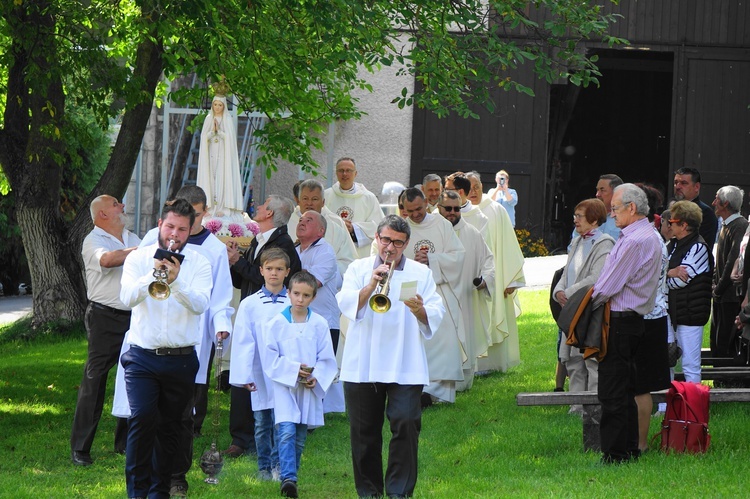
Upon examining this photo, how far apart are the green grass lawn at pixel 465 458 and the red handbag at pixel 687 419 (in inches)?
5.5

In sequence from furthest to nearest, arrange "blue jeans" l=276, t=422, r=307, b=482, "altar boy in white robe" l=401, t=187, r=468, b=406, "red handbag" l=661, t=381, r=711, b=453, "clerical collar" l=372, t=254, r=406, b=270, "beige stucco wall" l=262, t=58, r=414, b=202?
"beige stucco wall" l=262, t=58, r=414, b=202
"altar boy in white robe" l=401, t=187, r=468, b=406
"red handbag" l=661, t=381, r=711, b=453
"blue jeans" l=276, t=422, r=307, b=482
"clerical collar" l=372, t=254, r=406, b=270

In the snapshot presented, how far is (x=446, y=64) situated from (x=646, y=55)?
47.1 feet

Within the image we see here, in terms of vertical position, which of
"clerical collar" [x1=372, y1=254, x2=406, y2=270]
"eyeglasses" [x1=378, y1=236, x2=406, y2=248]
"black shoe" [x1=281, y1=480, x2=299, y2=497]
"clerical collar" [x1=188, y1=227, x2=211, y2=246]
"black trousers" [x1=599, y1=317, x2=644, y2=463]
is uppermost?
"eyeglasses" [x1=378, y1=236, x2=406, y2=248]

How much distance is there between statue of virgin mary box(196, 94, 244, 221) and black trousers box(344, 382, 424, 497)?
22.1 ft

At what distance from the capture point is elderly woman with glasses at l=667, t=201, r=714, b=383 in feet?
31.6

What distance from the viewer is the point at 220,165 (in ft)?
46.0

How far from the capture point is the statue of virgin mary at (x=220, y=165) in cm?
1370

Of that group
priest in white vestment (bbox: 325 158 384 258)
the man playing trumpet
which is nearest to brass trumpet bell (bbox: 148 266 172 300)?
the man playing trumpet

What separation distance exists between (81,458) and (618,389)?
157 inches

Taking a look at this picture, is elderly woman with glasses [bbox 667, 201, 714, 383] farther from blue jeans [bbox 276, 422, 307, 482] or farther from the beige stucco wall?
the beige stucco wall

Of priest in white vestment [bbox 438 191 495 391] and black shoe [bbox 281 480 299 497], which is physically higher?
priest in white vestment [bbox 438 191 495 391]

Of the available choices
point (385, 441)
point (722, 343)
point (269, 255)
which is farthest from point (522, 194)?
point (269, 255)

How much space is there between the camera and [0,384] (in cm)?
1268

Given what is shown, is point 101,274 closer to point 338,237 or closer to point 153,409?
point 153,409
